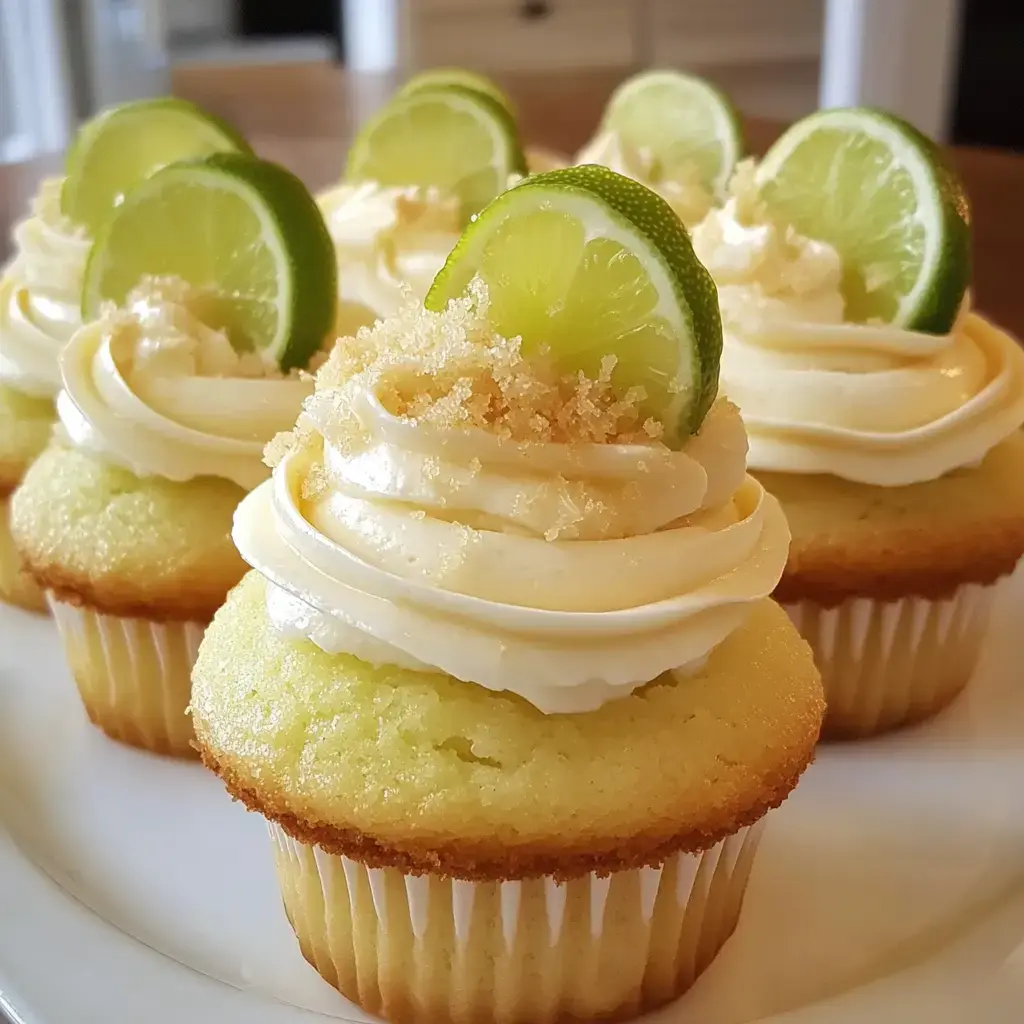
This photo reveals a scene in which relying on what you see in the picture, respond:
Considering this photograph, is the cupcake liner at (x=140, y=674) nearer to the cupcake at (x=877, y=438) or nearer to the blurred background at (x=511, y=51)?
the cupcake at (x=877, y=438)

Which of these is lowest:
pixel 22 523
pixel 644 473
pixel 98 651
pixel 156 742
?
pixel 156 742

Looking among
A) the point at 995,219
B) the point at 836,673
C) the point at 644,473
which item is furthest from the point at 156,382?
the point at 995,219

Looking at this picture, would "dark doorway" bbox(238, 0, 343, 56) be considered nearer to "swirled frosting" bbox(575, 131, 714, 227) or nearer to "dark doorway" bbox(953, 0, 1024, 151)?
"dark doorway" bbox(953, 0, 1024, 151)

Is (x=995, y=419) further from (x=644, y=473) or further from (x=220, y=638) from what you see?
(x=220, y=638)

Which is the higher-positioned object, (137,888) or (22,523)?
(22,523)

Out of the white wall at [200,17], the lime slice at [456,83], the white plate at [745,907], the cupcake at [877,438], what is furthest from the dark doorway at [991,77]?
the white plate at [745,907]

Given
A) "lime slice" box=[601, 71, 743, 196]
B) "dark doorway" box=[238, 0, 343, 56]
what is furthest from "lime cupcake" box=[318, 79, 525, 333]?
"dark doorway" box=[238, 0, 343, 56]
